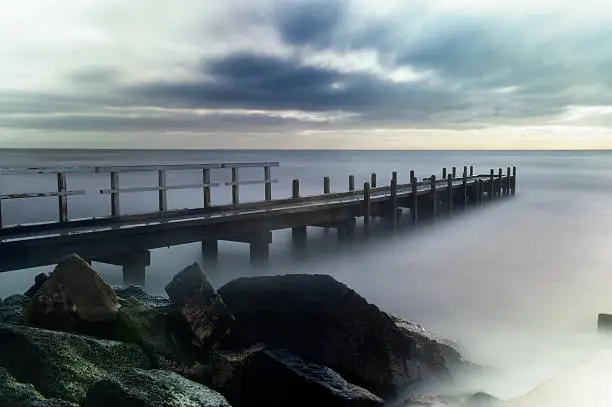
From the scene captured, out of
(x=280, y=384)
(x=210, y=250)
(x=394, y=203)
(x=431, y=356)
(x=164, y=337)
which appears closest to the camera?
(x=280, y=384)

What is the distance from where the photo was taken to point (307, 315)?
5.39 metres

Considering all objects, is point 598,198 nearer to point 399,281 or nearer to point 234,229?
point 399,281

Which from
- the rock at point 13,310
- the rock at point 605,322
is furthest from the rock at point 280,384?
the rock at point 605,322

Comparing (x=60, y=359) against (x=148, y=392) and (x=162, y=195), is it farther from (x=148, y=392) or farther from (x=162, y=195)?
(x=162, y=195)

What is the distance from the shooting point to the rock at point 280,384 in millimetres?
4438

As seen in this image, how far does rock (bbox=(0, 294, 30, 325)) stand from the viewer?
510cm

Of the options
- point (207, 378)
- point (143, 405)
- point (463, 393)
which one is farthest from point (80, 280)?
point (463, 393)

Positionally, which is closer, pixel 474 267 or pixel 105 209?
pixel 474 267

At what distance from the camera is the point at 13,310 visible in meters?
5.38

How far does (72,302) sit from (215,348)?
4.01 feet

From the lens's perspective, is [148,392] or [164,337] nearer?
[148,392]

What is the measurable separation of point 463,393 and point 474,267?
30.0 feet

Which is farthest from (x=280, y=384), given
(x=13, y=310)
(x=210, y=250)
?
(x=210, y=250)

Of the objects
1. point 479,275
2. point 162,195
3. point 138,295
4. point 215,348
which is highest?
point 162,195
